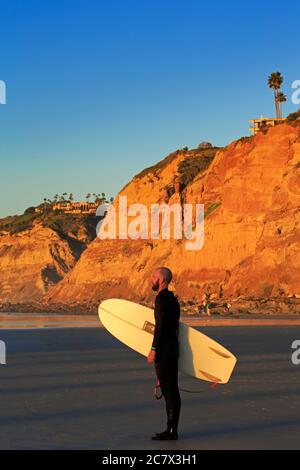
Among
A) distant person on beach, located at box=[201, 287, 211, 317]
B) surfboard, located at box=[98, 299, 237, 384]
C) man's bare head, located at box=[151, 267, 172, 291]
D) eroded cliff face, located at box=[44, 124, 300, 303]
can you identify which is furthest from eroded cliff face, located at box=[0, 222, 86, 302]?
man's bare head, located at box=[151, 267, 172, 291]

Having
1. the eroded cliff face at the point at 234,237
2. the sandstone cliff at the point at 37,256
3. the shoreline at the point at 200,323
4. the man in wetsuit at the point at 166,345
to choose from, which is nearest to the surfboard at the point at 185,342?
the man in wetsuit at the point at 166,345

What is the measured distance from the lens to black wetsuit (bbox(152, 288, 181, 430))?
838 cm

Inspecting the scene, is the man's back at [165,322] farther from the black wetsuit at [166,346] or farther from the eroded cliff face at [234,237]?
the eroded cliff face at [234,237]

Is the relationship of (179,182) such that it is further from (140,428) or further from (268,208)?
(140,428)

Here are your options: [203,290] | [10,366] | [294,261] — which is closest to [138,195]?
[203,290]

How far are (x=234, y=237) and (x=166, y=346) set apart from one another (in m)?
56.1

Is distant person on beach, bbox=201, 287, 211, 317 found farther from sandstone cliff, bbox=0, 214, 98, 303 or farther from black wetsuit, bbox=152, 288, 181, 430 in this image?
sandstone cliff, bbox=0, 214, 98, 303

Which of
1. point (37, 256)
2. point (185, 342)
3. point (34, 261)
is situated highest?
point (37, 256)

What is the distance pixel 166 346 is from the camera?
848cm

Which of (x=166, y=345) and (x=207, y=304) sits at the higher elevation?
(x=166, y=345)

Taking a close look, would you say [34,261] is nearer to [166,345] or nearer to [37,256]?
[37,256]

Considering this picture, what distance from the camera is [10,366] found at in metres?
16.1

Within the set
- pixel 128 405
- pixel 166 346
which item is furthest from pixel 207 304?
pixel 166 346

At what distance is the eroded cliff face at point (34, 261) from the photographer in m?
120
